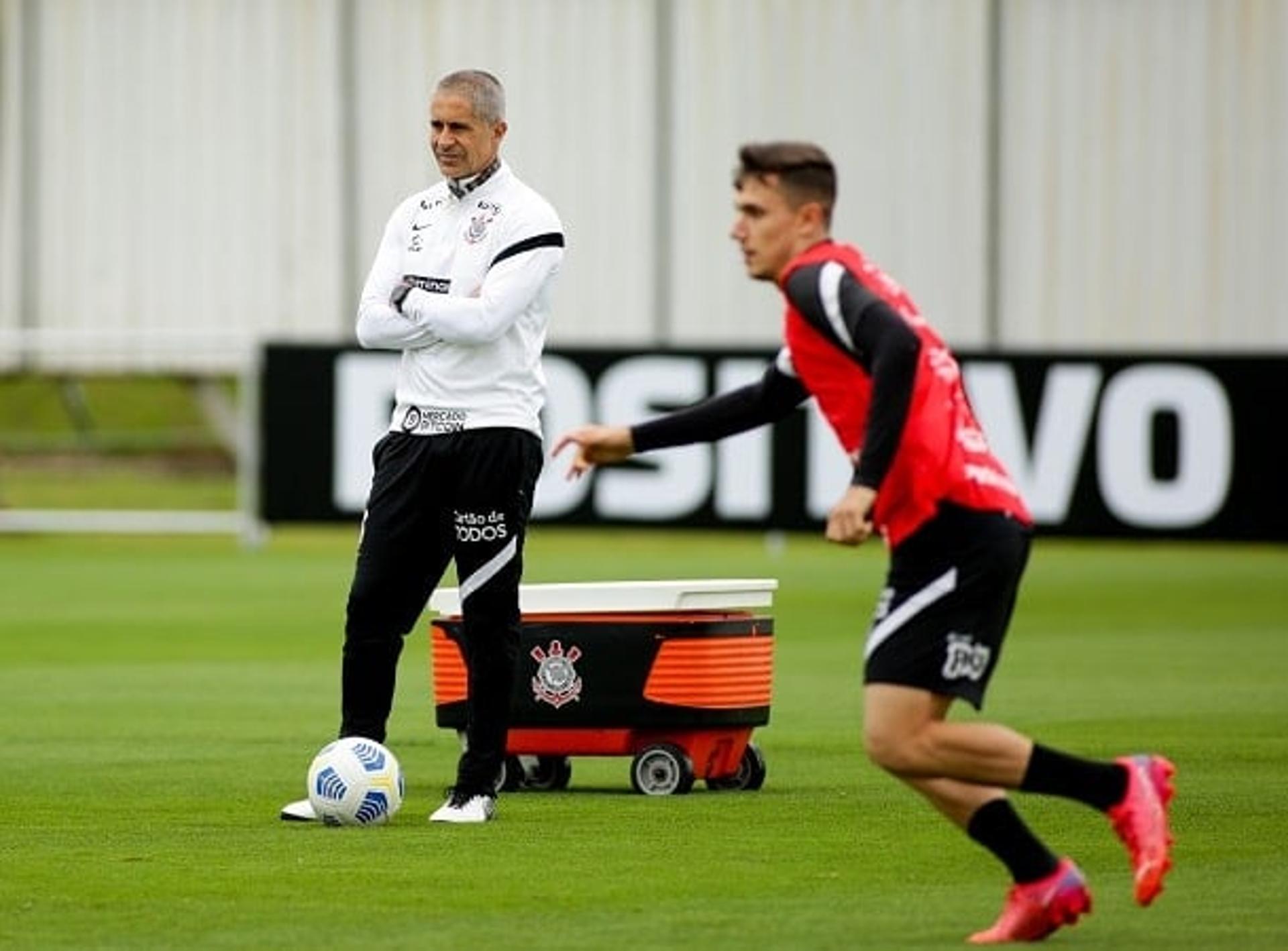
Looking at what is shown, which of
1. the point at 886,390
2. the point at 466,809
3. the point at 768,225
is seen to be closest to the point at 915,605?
the point at 886,390

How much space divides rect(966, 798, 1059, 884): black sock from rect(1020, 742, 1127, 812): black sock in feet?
0.30

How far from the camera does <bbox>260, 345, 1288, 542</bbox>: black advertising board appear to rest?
26.0 meters

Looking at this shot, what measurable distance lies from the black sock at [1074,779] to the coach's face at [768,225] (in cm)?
141

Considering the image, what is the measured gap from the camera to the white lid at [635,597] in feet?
36.8

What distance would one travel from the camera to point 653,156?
3281cm

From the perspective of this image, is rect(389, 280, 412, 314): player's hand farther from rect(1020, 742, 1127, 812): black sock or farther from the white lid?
rect(1020, 742, 1127, 812): black sock

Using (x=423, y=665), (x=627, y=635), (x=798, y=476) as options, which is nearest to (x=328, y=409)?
(x=798, y=476)

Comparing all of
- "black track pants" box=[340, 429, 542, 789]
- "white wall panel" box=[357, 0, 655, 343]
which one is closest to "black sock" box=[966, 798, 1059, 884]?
"black track pants" box=[340, 429, 542, 789]

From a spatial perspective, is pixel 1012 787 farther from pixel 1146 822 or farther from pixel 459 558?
pixel 459 558

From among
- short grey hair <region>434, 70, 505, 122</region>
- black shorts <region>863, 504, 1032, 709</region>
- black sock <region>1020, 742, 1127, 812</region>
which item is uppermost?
short grey hair <region>434, 70, 505, 122</region>

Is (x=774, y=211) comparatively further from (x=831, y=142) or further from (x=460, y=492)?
(x=831, y=142)

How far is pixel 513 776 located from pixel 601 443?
316 centimetres

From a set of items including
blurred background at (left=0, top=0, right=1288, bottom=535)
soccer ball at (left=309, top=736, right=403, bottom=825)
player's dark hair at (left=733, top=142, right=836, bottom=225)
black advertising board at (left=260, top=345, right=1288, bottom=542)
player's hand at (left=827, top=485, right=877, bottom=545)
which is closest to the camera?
player's hand at (left=827, top=485, right=877, bottom=545)

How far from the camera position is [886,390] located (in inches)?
317
